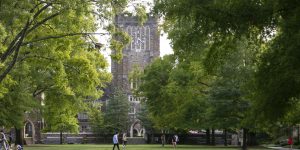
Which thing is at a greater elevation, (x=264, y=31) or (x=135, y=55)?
(x=135, y=55)

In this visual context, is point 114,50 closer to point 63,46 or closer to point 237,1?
point 63,46

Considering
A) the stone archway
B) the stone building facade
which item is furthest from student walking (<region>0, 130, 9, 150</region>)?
the stone building facade

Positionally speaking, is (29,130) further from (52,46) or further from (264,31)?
(264,31)

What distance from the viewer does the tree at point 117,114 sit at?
88.3 m

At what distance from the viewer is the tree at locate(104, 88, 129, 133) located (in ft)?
290

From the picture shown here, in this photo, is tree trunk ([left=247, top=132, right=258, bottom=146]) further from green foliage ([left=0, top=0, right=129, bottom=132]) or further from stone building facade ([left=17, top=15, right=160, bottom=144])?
stone building facade ([left=17, top=15, right=160, bottom=144])

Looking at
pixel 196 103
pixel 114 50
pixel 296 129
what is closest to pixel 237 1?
pixel 114 50

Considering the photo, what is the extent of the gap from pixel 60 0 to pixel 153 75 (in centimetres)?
3731

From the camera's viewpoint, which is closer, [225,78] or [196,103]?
[225,78]

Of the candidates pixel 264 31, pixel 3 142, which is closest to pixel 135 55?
pixel 3 142

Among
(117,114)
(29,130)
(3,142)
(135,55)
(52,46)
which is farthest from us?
(135,55)

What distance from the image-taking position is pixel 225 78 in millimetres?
38531

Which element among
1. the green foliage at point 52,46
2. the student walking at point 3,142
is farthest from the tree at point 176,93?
the student walking at point 3,142

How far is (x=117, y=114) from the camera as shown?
297 ft
